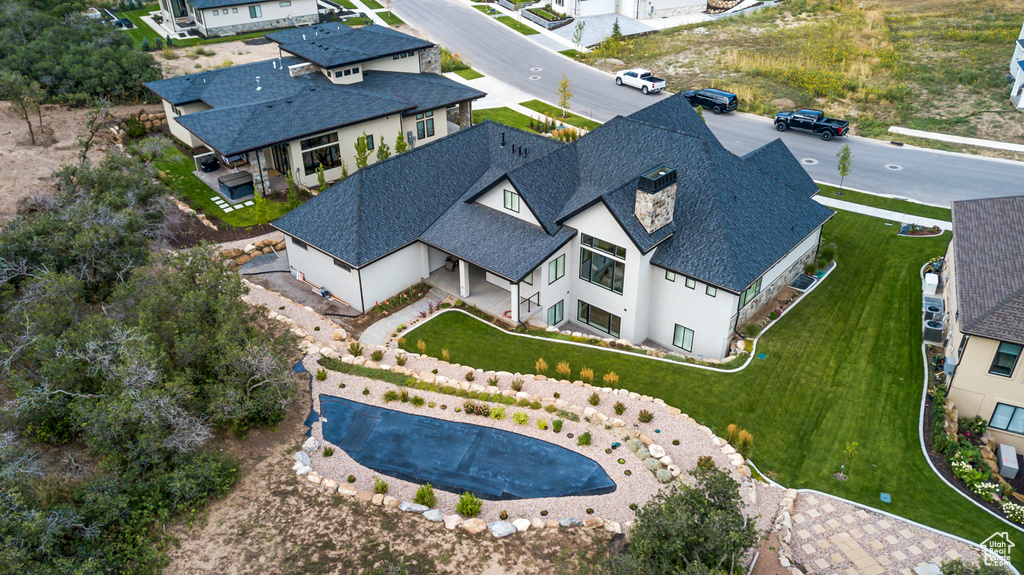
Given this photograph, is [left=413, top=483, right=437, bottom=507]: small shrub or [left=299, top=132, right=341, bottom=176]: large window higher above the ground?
[left=299, top=132, right=341, bottom=176]: large window

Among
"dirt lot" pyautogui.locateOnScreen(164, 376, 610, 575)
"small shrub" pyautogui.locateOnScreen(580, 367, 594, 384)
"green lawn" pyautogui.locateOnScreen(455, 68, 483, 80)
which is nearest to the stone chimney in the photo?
"small shrub" pyautogui.locateOnScreen(580, 367, 594, 384)

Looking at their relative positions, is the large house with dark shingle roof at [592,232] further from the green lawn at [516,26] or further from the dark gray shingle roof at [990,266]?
the green lawn at [516,26]

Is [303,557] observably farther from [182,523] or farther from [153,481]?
[153,481]

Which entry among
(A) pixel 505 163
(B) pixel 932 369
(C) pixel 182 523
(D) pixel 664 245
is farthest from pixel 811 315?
Result: (C) pixel 182 523

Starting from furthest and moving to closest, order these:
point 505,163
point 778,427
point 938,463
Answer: point 505,163 → point 778,427 → point 938,463

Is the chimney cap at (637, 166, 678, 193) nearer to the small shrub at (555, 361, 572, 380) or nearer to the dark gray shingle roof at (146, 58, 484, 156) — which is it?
the small shrub at (555, 361, 572, 380)
